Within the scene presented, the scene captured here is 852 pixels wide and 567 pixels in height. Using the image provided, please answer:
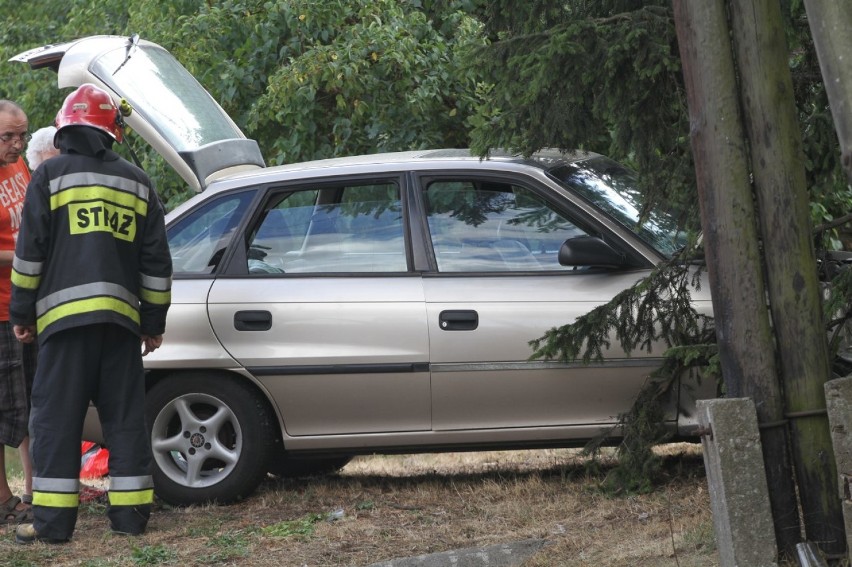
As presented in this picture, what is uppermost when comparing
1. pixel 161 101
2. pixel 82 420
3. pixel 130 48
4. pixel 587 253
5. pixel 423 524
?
pixel 130 48

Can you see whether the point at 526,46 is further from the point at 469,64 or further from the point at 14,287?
the point at 14,287

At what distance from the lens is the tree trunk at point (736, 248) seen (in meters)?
4.14

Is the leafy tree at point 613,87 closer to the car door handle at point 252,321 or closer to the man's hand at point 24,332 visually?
the car door handle at point 252,321

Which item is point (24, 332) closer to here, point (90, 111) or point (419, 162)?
point (90, 111)

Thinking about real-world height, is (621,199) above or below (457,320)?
above

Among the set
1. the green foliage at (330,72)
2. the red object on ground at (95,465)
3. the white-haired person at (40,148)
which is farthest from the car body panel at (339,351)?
the green foliage at (330,72)

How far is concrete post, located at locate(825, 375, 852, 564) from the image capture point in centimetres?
382

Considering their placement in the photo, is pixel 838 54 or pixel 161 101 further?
pixel 161 101

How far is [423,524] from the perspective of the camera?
570cm

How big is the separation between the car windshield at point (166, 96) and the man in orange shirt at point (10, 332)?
0.64 metres

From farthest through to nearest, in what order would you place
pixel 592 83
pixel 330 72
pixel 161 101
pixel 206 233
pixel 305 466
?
1. pixel 330 72
2. pixel 305 466
3. pixel 161 101
4. pixel 206 233
5. pixel 592 83

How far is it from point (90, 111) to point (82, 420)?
138cm

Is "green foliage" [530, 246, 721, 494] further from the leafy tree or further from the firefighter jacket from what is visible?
the firefighter jacket

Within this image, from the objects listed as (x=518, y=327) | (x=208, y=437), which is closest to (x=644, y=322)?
(x=518, y=327)
